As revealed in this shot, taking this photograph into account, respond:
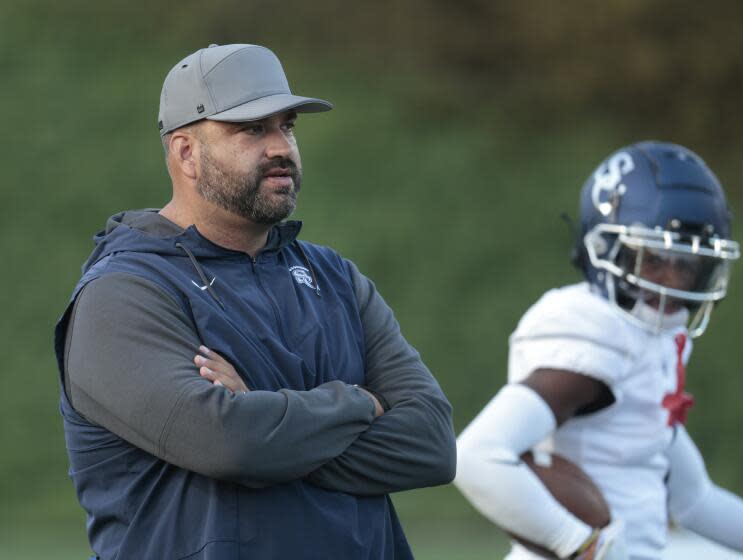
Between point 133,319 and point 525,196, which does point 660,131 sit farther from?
point 133,319

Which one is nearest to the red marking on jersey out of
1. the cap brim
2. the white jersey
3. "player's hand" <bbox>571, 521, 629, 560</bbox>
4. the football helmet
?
the white jersey

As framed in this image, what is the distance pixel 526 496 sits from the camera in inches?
141

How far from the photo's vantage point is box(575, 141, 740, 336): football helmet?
3994 mm

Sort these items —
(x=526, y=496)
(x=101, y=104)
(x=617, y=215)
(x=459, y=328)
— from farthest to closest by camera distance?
(x=101, y=104) → (x=459, y=328) → (x=617, y=215) → (x=526, y=496)

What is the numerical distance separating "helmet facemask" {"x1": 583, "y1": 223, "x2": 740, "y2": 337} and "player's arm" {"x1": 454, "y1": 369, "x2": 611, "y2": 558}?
0.39m

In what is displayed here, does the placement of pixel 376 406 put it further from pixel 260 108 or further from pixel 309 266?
pixel 260 108

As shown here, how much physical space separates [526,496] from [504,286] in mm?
6837

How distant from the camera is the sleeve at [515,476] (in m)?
3.58

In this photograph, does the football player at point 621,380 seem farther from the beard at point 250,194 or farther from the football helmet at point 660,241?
the beard at point 250,194

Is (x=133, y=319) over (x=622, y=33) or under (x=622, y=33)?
over

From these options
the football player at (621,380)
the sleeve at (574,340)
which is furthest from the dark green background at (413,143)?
the sleeve at (574,340)

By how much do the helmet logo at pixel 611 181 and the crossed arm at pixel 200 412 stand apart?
1.49 metres

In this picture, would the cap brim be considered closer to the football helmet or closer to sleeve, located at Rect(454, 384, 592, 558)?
sleeve, located at Rect(454, 384, 592, 558)

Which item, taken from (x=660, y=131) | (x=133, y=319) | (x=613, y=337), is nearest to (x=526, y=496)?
(x=613, y=337)
